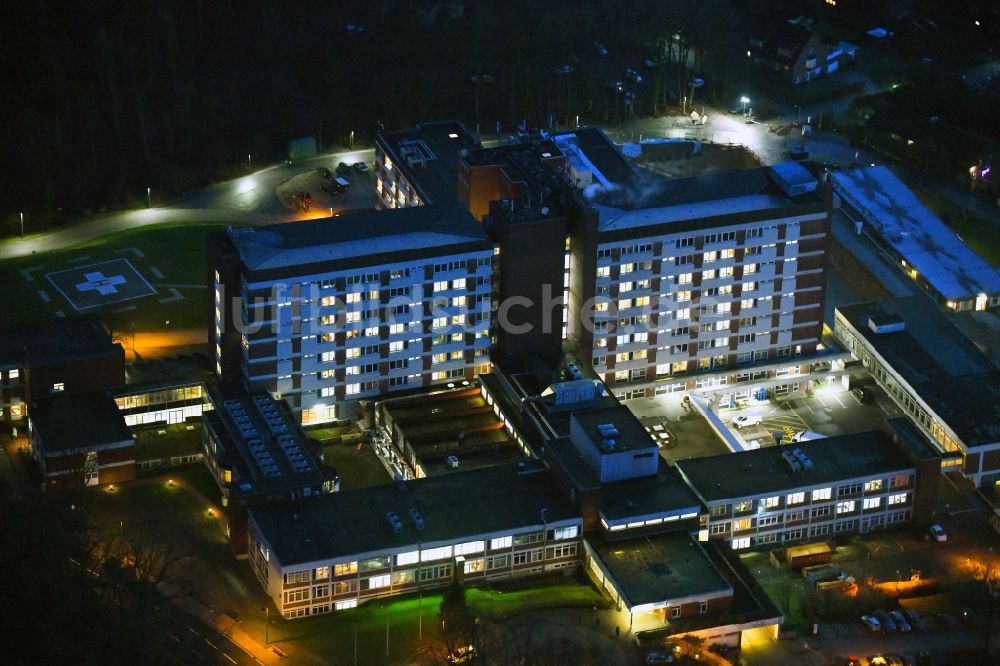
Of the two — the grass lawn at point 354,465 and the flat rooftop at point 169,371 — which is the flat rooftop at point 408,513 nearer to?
the grass lawn at point 354,465

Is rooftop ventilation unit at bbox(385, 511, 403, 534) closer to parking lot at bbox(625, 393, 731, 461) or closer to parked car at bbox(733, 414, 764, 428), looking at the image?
parking lot at bbox(625, 393, 731, 461)

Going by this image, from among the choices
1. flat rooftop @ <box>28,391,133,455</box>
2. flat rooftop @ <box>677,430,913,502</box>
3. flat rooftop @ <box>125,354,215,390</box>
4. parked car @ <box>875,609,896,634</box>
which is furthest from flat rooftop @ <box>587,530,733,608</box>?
flat rooftop @ <box>28,391,133,455</box>

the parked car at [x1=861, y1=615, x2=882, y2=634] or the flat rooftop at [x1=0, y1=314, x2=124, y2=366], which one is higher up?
the flat rooftop at [x1=0, y1=314, x2=124, y2=366]

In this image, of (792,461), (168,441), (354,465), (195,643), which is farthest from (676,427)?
(195,643)

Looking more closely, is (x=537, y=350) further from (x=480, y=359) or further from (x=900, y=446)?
(x=900, y=446)

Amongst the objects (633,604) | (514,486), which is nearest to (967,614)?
(633,604)
